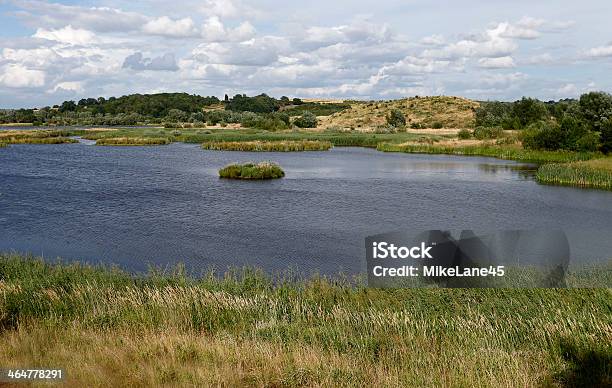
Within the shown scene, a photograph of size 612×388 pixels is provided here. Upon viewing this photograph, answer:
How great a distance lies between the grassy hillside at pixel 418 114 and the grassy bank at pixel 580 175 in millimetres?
60811

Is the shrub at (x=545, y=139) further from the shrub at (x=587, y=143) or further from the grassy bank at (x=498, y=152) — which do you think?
the shrub at (x=587, y=143)

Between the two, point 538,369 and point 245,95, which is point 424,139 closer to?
point 538,369

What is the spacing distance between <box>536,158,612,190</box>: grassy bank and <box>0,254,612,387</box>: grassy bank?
26955 millimetres

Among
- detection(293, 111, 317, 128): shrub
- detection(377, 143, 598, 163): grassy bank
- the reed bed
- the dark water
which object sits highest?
detection(293, 111, 317, 128): shrub

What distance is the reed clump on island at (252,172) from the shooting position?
3978 centimetres

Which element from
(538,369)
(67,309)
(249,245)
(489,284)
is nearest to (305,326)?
(538,369)

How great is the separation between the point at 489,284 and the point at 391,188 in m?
22.8

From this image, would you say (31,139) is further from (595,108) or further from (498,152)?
(595,108)

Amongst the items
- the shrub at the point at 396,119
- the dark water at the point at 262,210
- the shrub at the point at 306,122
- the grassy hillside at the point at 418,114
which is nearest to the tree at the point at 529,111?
the grassy hillside at the point at 418,114

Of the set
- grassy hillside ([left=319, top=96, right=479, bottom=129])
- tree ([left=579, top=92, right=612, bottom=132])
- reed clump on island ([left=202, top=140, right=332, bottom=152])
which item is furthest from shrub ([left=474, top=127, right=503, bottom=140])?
grassy hillside ([left=319, top=96, right=479, bottom=129])

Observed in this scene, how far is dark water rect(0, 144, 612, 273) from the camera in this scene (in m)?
19.4

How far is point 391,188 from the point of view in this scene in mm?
35750

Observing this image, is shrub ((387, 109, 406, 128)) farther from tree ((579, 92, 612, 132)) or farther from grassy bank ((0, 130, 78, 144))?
grassy bank ((0, 130, 78, 144))

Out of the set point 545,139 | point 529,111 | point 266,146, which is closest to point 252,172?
point 266,146
